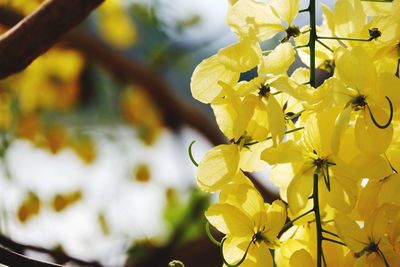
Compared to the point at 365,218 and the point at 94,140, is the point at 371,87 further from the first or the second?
the point at 94,140

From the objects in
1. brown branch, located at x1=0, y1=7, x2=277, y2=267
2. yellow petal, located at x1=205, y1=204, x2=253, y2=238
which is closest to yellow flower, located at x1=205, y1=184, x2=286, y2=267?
yellow petal, located at x1=205, y1=204, x2=253, y2=238

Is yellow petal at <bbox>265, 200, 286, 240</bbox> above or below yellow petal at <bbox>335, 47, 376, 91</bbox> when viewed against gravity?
below

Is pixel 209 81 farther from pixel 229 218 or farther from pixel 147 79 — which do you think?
pixel 147 79

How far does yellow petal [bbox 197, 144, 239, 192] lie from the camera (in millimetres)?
288

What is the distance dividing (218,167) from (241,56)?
0.14 ft

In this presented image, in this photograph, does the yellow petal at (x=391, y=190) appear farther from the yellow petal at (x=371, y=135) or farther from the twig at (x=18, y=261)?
the twig at (x=18, y=261)

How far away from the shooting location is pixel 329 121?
0.93 feet

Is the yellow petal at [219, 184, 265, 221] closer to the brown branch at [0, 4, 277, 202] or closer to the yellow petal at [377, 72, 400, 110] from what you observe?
the yellow petal at [377, 72, 400, 110]

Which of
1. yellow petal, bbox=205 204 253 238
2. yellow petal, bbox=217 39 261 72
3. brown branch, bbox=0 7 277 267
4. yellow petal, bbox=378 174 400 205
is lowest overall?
brown branch, bbox=0 7 277 267

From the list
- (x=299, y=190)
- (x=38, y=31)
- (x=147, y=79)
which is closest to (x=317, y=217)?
(x=299, y=190)

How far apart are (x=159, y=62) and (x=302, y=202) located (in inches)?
31.5

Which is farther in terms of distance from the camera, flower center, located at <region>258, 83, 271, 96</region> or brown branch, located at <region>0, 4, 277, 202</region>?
brown branch, located at <region>0, 4, 277, 202</region>

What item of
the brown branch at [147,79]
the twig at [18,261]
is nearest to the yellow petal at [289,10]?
the twig at [18,261]

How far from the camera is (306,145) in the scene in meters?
0.29
